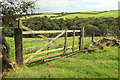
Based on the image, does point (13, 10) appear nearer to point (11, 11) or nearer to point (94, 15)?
point (11, 11)

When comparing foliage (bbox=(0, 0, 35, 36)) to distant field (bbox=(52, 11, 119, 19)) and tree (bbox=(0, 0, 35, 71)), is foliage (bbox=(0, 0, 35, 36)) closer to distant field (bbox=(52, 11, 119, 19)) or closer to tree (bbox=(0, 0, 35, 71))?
tree (bbox=(0, 0, 35, 71))

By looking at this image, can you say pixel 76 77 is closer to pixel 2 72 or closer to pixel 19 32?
pixel 2 72

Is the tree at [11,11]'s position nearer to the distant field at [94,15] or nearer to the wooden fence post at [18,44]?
the wooden fence post at [18,44]

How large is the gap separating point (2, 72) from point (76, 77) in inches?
124

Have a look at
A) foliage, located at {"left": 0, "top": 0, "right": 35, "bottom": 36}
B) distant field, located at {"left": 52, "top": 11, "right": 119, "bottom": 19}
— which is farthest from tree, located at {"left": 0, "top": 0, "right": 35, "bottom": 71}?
distant field, located at {"left": 52, "top": 11, "right": 119, "bottom": 19}

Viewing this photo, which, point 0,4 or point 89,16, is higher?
point 89,16

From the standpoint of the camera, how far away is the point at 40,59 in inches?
324

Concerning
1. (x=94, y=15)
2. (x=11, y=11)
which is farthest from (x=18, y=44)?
(x=94, y=15)

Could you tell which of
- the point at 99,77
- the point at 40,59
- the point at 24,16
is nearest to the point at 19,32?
the point at 24,16

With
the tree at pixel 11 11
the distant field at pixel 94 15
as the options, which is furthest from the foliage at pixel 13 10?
the distant field at pixel 94 15

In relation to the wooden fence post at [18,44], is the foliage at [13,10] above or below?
above

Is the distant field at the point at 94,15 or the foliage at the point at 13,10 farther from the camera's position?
the distant field at the point at 94,15

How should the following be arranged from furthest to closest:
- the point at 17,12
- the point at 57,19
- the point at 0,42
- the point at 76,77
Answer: the point at 57,19
the point at 17,12
the point at 0,42
the point at 76,77

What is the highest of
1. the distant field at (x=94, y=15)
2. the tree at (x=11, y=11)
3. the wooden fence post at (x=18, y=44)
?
the distant field at (x=94, y=15)
